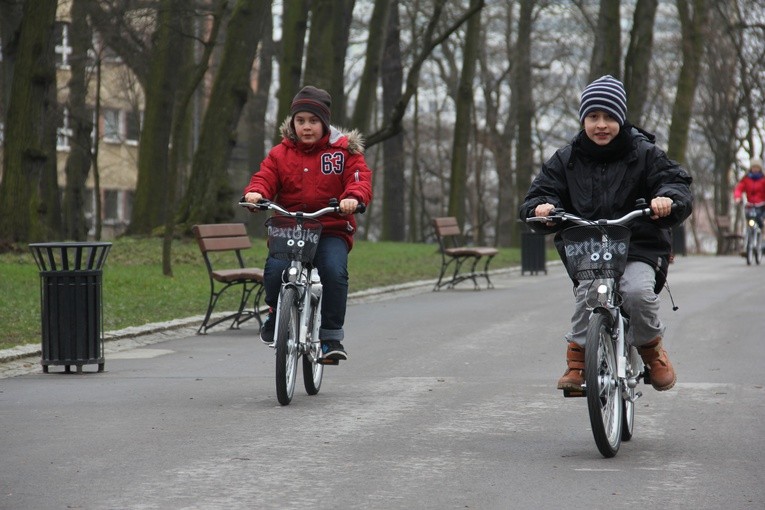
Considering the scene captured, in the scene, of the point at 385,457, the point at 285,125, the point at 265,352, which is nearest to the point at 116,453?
the point at 385,457

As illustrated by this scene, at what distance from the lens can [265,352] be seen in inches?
473

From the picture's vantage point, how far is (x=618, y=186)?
6977mm

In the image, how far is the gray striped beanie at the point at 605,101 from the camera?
695 centimetres

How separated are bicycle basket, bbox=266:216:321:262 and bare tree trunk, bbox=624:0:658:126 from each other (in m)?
26.2

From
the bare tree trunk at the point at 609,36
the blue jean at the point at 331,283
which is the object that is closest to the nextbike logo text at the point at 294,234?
the blue jean at the point at 331,283

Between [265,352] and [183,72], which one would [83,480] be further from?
[183,72]

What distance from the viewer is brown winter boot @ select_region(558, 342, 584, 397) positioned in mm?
6863

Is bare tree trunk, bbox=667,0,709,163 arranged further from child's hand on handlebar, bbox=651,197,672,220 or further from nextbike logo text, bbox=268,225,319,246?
child's hand on handlebar, bbox=651,197,672,220

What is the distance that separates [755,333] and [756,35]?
2795cm

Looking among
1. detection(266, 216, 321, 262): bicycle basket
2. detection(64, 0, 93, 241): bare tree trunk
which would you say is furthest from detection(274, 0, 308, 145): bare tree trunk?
detection(266, 216, 321, 262): bicycle basket

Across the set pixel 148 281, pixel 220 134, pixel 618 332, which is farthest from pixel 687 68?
pixel 618 332

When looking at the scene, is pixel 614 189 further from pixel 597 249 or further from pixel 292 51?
pixel 292 51

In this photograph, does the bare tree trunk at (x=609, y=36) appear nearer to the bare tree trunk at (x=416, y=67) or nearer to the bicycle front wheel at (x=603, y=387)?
the bare tree trunk at (x=416, y=67)

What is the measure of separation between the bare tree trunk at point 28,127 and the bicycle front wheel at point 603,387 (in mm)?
15316
